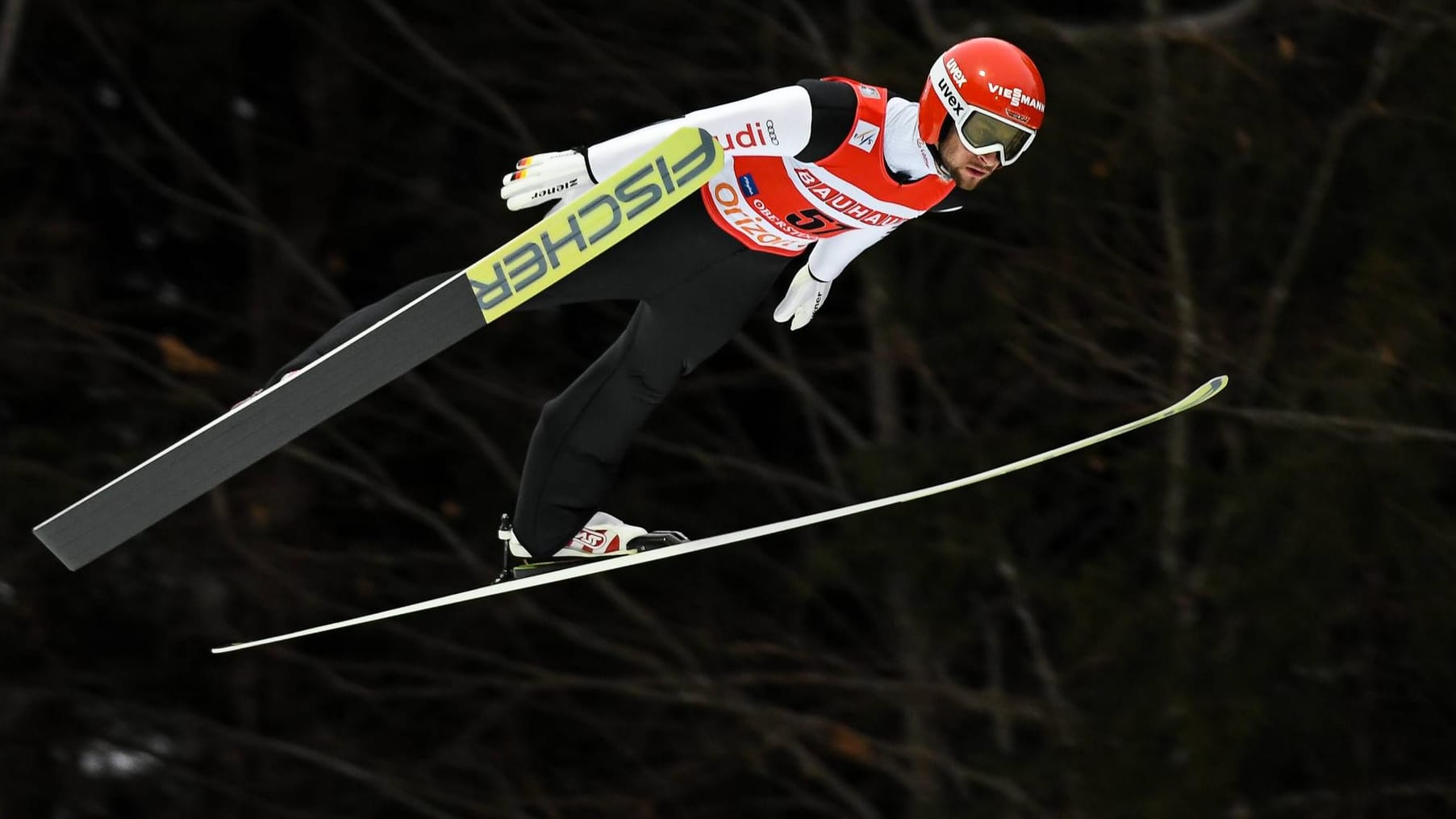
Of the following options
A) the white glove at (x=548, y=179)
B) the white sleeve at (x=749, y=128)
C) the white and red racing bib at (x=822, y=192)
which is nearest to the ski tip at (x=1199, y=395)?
the white and red racing bib at (x=822, y=192)

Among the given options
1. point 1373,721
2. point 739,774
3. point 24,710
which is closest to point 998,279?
point 1373,721

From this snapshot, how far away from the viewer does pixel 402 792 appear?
25.5 ft

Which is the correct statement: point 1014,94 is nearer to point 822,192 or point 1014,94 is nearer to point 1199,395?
point 822,192

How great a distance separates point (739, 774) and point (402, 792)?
149 cm

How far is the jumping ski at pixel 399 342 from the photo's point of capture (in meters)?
3.17

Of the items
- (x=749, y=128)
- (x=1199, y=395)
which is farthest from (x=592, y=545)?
(x=1199, y=395)

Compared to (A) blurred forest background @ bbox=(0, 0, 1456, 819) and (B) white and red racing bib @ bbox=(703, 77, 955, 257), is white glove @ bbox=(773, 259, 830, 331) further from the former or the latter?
(A) blurred forest background @ bbox=(0, 0, 1456, 819)

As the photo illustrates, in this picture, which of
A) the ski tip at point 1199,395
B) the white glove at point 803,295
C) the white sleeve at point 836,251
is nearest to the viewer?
the white sleeve at point 836,251

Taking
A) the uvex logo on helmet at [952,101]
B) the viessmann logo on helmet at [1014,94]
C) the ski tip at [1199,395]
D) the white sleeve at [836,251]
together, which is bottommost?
the ski tip at [1199,395]

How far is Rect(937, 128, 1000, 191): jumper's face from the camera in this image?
10.5ft

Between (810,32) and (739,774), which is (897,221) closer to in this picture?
(810,32)

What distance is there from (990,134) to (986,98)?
0.20 feet

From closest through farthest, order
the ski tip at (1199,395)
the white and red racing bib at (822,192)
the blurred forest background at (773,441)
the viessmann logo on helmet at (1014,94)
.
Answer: the viessmann logo on helmet at (1014,94) → the white and red racing bib at (822,192) → the ski tip at (1199,395) → the blurred forest background at (773,441)

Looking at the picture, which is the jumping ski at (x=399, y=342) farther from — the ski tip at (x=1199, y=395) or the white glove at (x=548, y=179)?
the ski tip at (x=1199, y=395)
